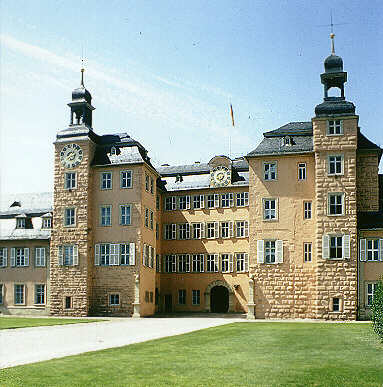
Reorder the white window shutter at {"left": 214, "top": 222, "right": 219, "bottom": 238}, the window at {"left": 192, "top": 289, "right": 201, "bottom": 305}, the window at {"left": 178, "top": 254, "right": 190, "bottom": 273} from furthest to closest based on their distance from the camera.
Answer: the window at {"left": 178, "top": 254, "right": 190, "bottom": 273} < the white window shutter at {"left": 214, "top": 222, "right": 219, "bottom": 238} < the window at {"left": 192, "top": 289, "right": 201, "bottom": 305}

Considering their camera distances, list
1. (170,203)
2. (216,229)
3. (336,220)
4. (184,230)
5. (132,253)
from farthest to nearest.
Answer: (170,203) → (184,230) → (216,229) → (132,253) → (336,220)

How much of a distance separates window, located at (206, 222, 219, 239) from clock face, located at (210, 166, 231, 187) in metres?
3.48

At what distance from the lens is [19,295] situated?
180 feet

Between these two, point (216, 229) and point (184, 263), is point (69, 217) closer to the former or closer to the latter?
point (184, 263)

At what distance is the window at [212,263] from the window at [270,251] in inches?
364

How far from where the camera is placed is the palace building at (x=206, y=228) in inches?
1810

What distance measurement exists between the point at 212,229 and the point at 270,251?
33.8 ft

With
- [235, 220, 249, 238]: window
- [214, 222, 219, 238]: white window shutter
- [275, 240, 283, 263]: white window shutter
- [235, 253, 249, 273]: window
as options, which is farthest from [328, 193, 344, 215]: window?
[214, 222, 219, 238]: white window shutter

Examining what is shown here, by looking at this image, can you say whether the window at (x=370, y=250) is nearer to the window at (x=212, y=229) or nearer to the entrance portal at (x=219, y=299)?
the window at (x=212, y=229)

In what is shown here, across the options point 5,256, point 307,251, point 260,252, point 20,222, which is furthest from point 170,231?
point 307,251

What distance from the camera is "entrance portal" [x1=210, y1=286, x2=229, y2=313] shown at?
57062 mm

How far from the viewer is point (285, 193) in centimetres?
4812

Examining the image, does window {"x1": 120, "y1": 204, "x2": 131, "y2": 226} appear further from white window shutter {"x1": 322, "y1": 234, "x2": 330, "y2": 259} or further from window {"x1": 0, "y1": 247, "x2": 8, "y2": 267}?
white window shutter {"x1": 322, "y1": 234, "x2": 330, "y2": 259}

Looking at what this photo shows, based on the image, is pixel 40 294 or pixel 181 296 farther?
pixel 181 296
